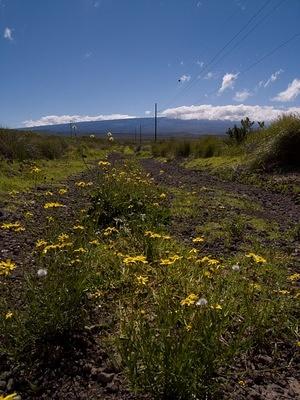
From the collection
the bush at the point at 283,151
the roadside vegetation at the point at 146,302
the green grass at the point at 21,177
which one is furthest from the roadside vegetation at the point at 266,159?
the roadside vegetation at the point at 146,302

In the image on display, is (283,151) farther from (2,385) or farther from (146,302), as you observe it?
(2,385)

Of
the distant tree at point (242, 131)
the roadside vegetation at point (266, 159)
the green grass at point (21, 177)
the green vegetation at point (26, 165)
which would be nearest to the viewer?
the green grass at point (21, 177)

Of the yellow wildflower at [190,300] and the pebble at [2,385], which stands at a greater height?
the yellow wildflower at [190,300]

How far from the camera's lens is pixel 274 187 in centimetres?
1171

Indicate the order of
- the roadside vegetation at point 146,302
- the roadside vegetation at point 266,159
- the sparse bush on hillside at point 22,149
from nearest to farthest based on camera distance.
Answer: the roadside vegetation at point 146,302, the roadside vegetation at point 266,159, the sparse bush on hillside at point 22,149

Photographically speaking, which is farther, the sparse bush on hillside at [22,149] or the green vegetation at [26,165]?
the sparse bush on hillside at [22,149]

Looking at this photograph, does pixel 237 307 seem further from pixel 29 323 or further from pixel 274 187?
pixel 274 187

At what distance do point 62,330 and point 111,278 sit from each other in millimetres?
1028

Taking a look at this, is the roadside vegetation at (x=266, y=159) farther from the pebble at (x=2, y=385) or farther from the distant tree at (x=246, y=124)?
the pebble at (x=2, y=385)

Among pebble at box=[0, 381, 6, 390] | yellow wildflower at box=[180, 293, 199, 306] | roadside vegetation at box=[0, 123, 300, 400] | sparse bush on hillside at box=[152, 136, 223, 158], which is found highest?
yellow wildflower at box=[180, 293, 199, 306]

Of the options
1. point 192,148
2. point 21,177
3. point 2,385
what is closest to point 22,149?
point 21,177

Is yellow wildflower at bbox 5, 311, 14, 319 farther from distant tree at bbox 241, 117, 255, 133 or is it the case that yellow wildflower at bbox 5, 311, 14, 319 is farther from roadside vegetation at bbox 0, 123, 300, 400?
distant tree at bbox 241, 117, 255, 133

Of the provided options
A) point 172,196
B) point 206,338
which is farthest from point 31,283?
point 172,196

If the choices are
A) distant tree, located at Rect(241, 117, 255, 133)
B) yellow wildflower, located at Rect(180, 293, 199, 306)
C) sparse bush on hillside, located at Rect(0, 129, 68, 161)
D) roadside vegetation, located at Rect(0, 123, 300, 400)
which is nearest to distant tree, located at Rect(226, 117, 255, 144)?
distant tree, located at Rect(241, 117, 255, 133)
